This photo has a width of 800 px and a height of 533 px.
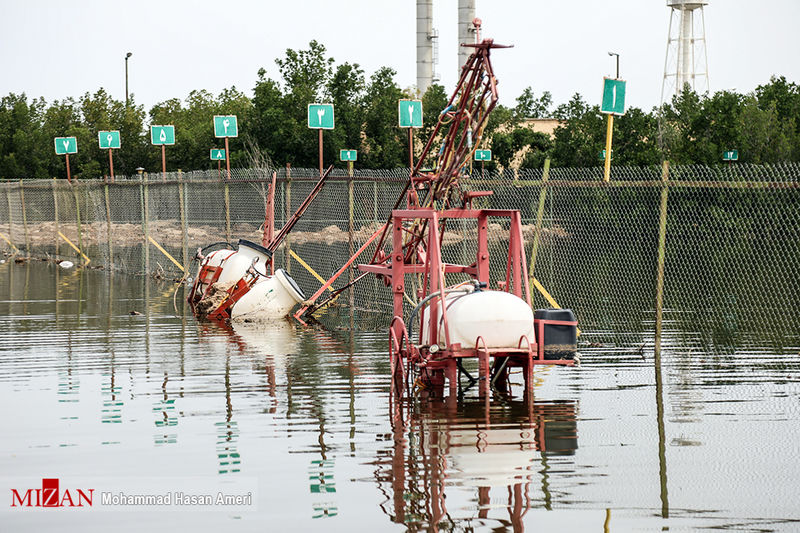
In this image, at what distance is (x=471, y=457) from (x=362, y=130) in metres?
53.4

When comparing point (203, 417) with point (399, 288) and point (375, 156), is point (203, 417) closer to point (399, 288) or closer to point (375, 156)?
point (399, 288)

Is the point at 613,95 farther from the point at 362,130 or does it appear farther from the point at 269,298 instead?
the point at 362,130

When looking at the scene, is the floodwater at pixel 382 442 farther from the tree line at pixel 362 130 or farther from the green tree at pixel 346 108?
the green tree at pixel 346 108

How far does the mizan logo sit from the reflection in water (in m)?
2.09

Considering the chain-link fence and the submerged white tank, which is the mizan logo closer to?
the submerged white tank

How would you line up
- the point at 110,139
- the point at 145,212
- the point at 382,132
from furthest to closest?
the point at 382,132
the point at 110,139
the point at 145,212

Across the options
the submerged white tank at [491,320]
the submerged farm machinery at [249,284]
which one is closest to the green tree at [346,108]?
the submerged farm machinery at [249,284]

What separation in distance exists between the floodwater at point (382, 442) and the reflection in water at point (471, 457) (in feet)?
0.08

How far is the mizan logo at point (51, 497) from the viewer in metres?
7.59

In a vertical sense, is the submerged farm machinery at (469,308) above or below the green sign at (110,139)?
below

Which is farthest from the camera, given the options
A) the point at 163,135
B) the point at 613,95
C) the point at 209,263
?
the point at 163,135

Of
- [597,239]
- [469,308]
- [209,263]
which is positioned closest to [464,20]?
[597,239]

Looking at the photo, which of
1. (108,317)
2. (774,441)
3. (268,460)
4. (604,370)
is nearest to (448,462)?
(268,460)

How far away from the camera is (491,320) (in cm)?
1068
